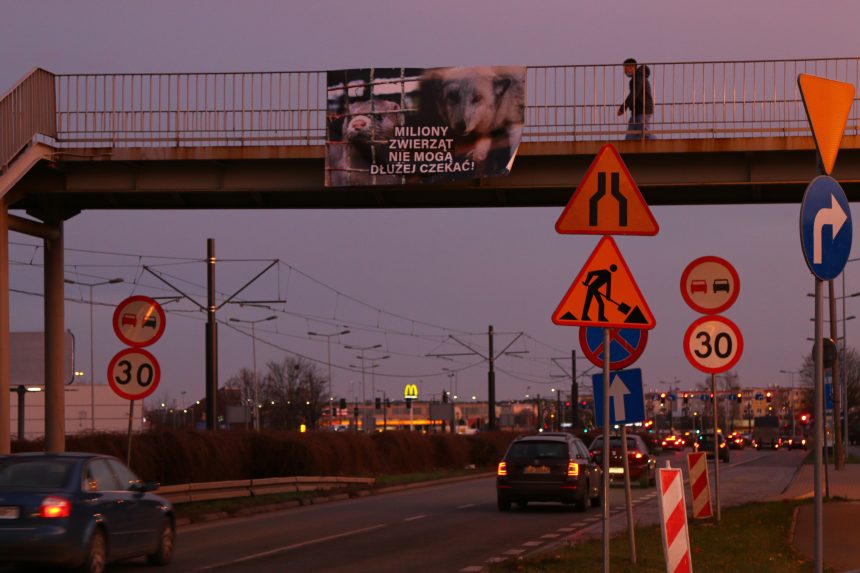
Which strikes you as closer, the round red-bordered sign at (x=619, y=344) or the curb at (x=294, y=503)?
the round red-bordered sign at (x=619, y=344)

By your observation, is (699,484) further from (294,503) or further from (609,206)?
(294,503)

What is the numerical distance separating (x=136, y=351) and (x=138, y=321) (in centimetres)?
50

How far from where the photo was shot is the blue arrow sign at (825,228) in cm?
827

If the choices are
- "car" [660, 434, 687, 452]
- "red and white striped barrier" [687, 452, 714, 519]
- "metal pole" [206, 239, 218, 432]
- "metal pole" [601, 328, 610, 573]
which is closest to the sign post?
"metal pole" [601, 328, 610, 573]

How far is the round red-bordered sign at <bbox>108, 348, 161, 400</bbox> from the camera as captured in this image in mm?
18953

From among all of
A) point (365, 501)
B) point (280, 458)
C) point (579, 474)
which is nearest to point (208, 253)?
point (280, 458)

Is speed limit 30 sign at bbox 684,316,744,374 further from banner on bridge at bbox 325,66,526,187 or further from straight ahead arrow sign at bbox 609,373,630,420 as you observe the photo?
banner on bridge at bbox 325,66,526,187

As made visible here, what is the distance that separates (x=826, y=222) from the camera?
8.41m

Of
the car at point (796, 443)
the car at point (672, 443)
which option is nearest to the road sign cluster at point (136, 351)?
the car at point (672, 443)

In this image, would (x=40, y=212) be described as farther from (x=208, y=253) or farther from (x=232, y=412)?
(x=232, y=412)

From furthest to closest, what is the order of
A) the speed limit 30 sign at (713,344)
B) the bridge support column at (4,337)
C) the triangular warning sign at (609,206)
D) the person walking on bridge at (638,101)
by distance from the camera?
the person walking on bridge at (638,101), the bridge support column at (4,337), the speed limit 30 sign at (713,344), the triangular warning sign at (609,206)

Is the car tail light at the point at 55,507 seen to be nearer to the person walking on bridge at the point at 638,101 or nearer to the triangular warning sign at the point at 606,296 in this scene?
the triangular warning sign at the point at 606,296

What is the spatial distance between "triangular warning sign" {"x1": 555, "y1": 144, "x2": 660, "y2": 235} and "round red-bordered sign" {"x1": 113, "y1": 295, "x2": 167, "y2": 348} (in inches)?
391

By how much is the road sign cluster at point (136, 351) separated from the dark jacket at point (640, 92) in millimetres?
10002
